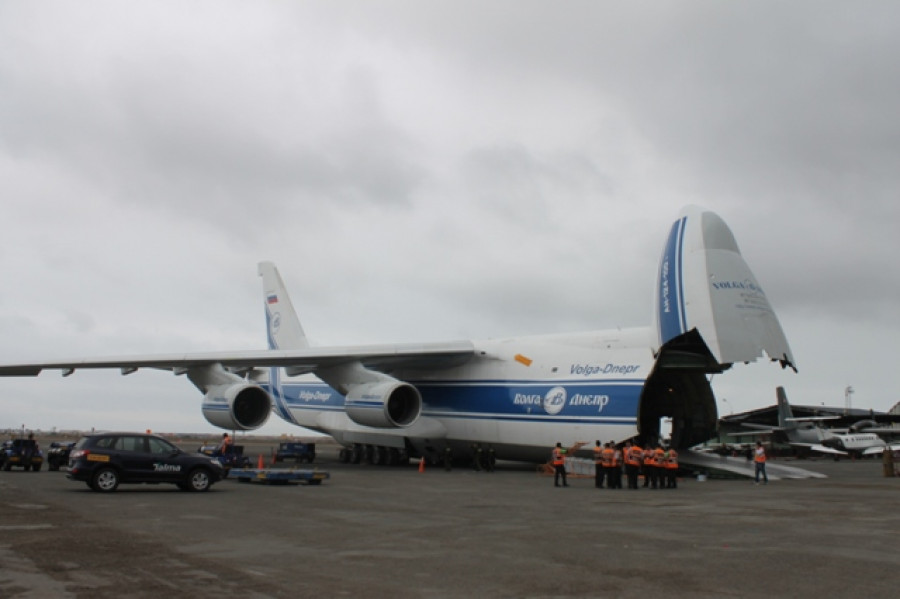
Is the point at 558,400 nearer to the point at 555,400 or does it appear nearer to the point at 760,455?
the point at 555,400

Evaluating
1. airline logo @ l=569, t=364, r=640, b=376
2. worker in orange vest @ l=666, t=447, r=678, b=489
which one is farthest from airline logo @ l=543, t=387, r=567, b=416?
worker in orange vest @ l=666, t=447, r=678, b=489

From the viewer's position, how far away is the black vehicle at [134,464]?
15953 mm

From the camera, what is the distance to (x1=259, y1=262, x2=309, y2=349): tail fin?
35031 millimetres

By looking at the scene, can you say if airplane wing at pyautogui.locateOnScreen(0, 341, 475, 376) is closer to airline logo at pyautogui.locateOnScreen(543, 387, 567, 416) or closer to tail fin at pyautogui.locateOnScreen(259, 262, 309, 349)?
airline logo at pyautogui.locateOnScreen(543, 387, 567, 416)

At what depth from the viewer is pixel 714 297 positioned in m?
20.3

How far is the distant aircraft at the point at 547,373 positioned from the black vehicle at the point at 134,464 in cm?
827

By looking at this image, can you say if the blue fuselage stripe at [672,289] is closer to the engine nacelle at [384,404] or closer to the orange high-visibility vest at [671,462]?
the orange high-visibility vest at [671,462]

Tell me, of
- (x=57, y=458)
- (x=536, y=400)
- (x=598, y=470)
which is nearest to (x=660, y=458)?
(x=598, y=470)

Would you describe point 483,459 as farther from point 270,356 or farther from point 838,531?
point 838,531

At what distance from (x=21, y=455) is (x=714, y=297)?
63.5ft

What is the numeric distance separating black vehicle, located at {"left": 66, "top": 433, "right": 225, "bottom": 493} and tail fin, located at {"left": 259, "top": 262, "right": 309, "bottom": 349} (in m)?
17.7

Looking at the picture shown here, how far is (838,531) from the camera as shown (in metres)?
10.7

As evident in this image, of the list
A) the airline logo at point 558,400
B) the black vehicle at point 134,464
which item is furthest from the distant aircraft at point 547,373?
the black vehicle at point 134,464

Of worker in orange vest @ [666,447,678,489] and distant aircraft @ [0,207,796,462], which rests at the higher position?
distant aircraft @ [0,207,796,462]
